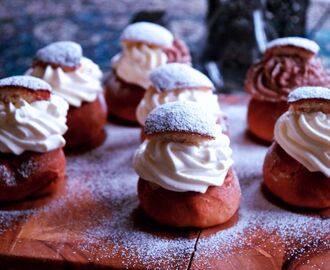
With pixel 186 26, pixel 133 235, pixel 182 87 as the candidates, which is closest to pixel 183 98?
pixel 182 87

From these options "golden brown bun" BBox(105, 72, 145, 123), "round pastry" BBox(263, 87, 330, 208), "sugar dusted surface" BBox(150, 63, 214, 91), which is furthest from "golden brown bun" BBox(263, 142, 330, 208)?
"golden brown bun" BBox(105, 72, 145, 123)

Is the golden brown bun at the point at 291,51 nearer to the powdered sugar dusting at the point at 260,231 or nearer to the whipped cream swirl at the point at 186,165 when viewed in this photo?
the powdered sugar dusting at the point at 260,231

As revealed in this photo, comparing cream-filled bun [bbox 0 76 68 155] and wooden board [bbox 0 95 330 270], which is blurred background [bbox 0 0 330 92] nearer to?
wooden board [bbox 0 95 330 270]

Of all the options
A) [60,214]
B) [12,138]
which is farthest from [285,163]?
[12,138]

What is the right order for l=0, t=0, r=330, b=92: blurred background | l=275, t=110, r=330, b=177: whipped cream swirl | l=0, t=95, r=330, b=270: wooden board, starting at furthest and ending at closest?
l=0, t=0, r=330, b=92: blurred background < l=275, t=110, r=330, b=177: whipped cream swirl < l=0, t=95, r=330, b=270: wooden board

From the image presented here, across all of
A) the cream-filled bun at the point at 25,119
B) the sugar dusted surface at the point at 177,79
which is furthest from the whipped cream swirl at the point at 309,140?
the cream-filled bun at the point at 25,119

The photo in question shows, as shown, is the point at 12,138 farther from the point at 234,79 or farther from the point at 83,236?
the point at 234,79
